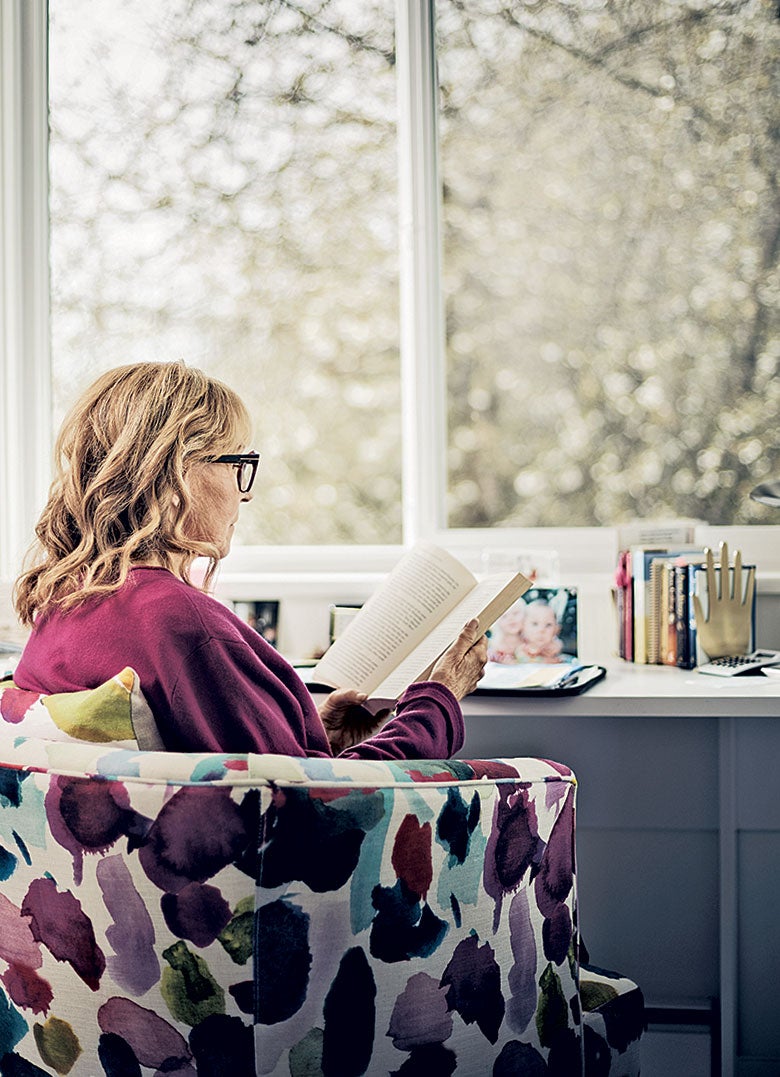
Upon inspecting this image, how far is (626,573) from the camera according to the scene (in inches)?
74.9

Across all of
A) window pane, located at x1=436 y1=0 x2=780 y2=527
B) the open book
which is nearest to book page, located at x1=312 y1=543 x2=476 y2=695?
the open book

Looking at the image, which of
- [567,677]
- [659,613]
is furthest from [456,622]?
Result: [659,613]

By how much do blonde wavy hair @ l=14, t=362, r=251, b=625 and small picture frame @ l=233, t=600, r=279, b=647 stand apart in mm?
828

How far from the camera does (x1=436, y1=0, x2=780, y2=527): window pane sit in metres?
2.29

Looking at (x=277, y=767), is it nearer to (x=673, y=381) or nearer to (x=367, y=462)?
(x=673, y=381)

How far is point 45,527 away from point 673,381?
76.8 inches

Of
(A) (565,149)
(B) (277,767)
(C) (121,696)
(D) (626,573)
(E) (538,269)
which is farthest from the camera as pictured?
(E) (538,269)

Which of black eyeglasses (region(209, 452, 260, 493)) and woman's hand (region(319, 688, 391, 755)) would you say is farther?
woman's hand (region(319, 688, 391, 755))

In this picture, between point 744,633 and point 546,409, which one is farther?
point 546,409

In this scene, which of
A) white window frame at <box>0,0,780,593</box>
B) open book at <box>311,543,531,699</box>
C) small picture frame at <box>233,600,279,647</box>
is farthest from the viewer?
white window frame at <box>0,0,780,593</box>

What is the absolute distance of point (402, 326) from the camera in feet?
7.37

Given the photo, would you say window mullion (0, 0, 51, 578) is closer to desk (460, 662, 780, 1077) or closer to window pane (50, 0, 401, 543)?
window pane (50, 0, 401, 543)

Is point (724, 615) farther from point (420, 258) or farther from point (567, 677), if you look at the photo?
point (420, 258)

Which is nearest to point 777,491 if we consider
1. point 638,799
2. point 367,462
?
point 638,799
